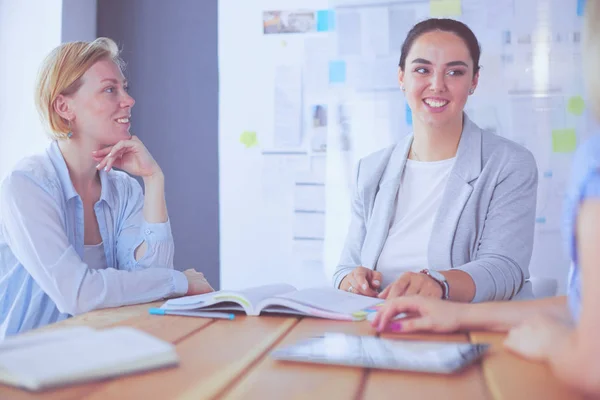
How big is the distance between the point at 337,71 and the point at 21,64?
4.83ft

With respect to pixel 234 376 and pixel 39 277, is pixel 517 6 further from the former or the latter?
pixel 234 376

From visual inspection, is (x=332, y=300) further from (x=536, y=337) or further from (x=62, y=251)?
(x=62, y=251)

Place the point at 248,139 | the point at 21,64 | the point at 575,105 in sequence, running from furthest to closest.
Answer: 1. the point at 248,139
2. the point at 21,64
3. the point at 575,105

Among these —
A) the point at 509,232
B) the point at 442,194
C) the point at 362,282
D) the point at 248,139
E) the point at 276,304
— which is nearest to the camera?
the point at 276,304

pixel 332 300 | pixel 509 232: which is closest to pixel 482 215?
pixel 509 232

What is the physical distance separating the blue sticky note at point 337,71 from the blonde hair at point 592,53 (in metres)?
2.29

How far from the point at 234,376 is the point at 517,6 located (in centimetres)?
250

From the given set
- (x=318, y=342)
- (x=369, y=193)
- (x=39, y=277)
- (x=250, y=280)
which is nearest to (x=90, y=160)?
(x=39, y=277)

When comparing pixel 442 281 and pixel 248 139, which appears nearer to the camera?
pixel 442 281

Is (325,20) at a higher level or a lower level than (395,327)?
higher

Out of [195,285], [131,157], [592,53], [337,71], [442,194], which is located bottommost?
[195,285]

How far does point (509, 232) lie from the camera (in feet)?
5.57

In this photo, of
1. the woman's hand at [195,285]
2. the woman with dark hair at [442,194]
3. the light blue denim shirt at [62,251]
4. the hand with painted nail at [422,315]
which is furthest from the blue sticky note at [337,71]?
the hand with painted nail at [422,315]

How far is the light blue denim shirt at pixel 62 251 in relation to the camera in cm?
147
